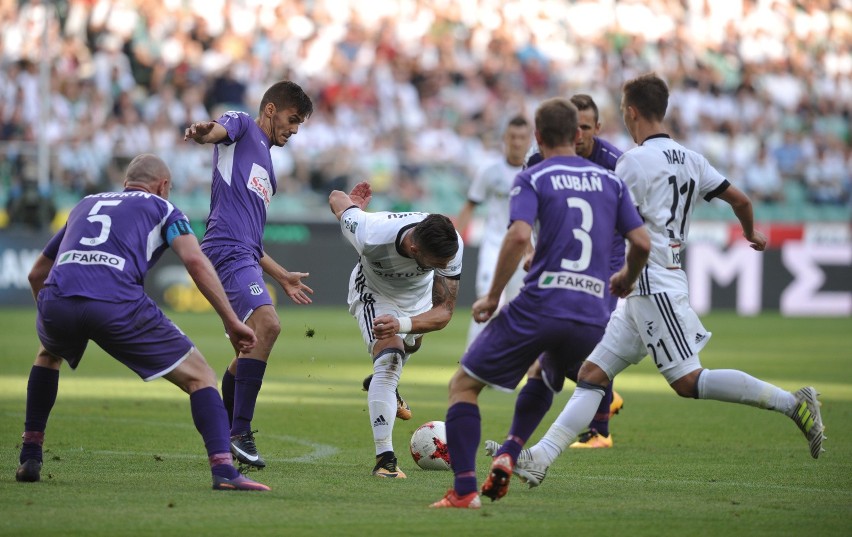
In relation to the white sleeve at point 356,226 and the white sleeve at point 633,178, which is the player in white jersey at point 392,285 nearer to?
the white sleeve at point 356,226

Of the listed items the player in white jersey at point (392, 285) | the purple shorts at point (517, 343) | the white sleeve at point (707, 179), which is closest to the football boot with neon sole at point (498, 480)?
the purple shorts at point (517, 343)

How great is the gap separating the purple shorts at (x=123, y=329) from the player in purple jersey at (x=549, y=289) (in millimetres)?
1492

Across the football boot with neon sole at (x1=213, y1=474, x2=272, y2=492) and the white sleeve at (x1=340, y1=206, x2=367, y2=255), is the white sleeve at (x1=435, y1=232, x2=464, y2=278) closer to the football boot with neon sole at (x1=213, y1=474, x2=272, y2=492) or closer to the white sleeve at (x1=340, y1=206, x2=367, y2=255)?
the white sleeve at (x1=340, y1=206, x2=367, y2=255)

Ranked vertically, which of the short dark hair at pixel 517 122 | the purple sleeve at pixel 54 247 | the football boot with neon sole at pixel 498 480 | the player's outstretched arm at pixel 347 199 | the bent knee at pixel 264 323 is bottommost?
the football boot with neon sole at pixel 498 480

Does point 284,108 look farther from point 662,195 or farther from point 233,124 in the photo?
point 662,195

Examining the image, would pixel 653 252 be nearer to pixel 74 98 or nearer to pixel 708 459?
pixel 708 459

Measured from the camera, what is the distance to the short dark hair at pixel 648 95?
775 centimetres

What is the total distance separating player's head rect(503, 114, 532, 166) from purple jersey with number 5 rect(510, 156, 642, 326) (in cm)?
606

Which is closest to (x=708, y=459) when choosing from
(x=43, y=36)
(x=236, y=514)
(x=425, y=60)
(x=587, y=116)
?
(x=587, y=116)

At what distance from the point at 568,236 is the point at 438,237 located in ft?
3.20

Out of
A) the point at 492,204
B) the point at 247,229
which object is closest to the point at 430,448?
the point at 247,229

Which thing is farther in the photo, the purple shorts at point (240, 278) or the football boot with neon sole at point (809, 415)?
the purple shorts at point (240, 278)

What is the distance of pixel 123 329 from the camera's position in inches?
270

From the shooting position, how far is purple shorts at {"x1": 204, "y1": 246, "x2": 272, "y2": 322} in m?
8.38
